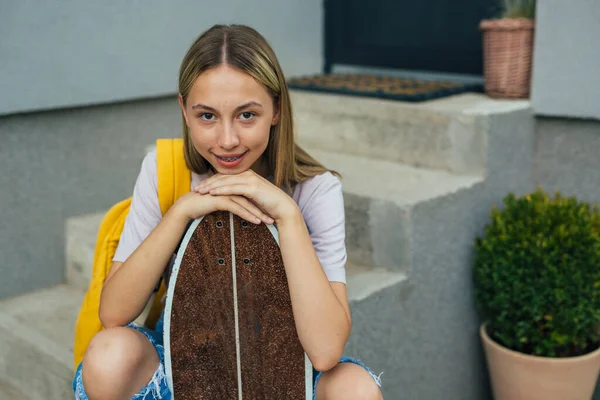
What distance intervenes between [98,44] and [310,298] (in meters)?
2.08

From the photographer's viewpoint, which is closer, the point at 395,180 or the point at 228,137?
the point at 228,137

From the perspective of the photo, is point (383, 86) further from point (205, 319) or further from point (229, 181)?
point (205, 319)

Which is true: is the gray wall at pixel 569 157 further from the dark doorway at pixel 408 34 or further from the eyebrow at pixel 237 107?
the eyebrow at pixel 237 107

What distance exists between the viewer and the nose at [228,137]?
5.99 ft

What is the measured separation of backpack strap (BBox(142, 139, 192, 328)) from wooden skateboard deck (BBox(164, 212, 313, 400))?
0.24m

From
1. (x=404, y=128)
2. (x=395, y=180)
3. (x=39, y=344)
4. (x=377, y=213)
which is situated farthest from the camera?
(x=404, y=128)

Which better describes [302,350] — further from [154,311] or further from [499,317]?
[499,317]

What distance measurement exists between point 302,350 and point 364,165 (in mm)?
1633

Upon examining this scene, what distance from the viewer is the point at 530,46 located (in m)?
3.45

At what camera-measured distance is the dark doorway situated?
4.04 meters

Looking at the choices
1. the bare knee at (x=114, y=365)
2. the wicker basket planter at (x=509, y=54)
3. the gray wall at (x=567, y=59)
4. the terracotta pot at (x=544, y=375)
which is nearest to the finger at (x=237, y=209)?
the bare knee at (x=114, y=365)

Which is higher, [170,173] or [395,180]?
[170,173]

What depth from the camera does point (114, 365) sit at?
1793 mm

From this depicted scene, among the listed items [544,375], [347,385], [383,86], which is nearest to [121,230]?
[347,385]
